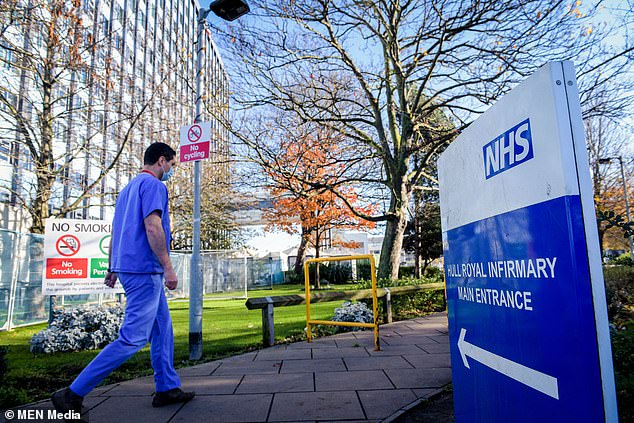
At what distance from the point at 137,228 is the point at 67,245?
6365 mm

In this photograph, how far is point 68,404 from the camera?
2916mm

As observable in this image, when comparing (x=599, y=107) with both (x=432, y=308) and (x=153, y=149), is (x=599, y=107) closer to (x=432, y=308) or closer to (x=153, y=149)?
(x=432, y=308)

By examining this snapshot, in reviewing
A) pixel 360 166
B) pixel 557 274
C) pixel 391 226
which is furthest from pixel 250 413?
pixel 360 166

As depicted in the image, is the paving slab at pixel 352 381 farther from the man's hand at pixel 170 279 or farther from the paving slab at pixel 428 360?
the man's hand at pixel 170 279

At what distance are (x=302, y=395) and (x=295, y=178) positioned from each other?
7.06 meters

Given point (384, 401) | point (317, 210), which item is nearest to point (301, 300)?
point (384, 401)

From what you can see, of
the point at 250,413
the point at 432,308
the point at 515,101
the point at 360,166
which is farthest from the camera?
the point at 360,166

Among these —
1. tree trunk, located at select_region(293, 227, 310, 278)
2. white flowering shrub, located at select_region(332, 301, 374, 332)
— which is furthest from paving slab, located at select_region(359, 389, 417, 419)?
tree trunk, located at select_region(293, 227, 310, 278)

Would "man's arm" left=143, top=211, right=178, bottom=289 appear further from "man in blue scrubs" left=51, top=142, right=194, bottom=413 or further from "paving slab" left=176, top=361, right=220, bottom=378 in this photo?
"paving slab" left=176, top=361, right=220, bottom=378

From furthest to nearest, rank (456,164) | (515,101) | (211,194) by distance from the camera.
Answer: (211,194) < (456,164) < (515,101)

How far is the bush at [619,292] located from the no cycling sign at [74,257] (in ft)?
30.4

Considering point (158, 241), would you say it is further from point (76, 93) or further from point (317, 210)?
point (317, 210)

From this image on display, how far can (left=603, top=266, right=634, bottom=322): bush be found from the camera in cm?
750

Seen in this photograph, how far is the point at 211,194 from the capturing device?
2389 centimetres
